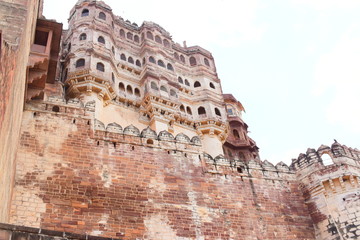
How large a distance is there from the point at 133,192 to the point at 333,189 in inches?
275

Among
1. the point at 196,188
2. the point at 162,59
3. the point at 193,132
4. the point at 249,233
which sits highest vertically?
the point at 162,59

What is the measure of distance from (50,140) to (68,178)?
1.42 metres

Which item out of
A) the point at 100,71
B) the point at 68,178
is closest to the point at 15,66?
the point at 68,178

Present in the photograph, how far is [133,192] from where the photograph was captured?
37.5 ft

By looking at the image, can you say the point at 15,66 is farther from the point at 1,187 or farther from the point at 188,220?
the point at 188,220

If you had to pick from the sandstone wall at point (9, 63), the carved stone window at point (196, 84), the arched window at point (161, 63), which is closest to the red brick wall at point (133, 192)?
the sandstone wall at point (9, 63)

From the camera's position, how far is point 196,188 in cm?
1245

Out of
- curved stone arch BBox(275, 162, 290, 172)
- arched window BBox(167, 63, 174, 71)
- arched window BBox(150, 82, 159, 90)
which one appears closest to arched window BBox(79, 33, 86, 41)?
arched window BBox(150, 82, 159, 90)

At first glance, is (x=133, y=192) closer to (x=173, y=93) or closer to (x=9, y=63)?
(x=9, y=63)

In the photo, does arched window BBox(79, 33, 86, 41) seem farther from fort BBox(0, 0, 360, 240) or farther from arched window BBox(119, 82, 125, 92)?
fort BBox(0, 0, 360, 240)

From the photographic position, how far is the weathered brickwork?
12.6 metres

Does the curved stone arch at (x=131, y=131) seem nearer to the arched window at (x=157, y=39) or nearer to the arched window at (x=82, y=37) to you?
the arched window at (x=82, y=37)

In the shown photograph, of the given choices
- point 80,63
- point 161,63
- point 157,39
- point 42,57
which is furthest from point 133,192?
point 157,39

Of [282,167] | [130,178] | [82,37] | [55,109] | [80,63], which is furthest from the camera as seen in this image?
[82,37]
